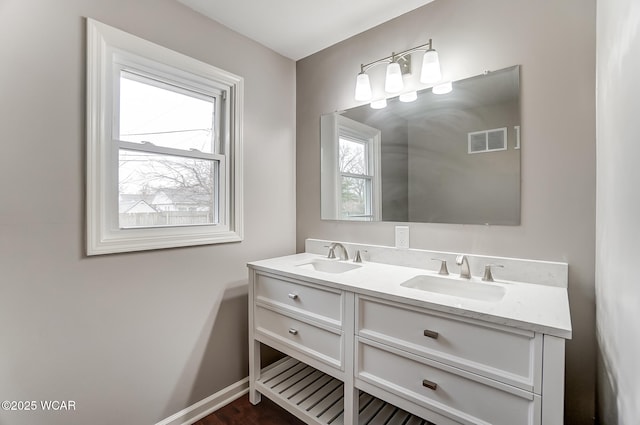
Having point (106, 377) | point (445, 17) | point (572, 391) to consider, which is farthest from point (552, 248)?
point (106, 377)

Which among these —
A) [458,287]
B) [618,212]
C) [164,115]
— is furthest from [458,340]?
[164,115]

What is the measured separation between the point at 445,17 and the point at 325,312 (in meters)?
1.72

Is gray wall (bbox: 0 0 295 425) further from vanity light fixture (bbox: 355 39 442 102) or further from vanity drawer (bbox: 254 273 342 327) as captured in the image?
vanity light fixture (bbox: 355 39 442 102)

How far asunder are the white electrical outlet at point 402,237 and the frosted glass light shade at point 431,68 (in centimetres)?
84

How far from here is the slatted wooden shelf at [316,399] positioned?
1.53 metres

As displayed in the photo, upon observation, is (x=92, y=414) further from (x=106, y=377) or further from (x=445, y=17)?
(x=445, y=17)

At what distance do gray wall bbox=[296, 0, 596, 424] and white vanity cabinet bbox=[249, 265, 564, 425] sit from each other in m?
0.61

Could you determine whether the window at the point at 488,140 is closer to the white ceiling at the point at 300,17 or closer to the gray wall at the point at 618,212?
the gray wall at the point at 618,212

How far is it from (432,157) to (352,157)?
22.3 inches

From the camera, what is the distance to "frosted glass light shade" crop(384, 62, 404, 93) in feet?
5.63

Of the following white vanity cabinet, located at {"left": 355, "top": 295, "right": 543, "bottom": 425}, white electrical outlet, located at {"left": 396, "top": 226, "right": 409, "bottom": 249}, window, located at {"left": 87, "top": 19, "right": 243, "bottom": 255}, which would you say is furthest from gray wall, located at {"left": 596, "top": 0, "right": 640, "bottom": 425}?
window, located at {"left": 87, "top": 19, "right": 243, "bottom": 255}

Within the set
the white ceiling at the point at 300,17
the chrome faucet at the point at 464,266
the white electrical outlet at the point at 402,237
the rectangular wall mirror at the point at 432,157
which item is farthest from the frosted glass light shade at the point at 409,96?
the chrome faucet at the point at 464,266

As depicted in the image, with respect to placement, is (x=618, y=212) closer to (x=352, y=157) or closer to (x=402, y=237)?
(x=402, y=237)

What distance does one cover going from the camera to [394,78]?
1724 mm
